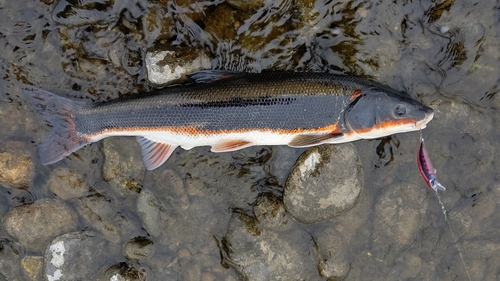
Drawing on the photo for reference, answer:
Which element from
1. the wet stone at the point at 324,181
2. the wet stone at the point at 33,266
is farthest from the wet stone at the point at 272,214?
the wet stone at the point at 33,266

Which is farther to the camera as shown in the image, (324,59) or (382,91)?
(324,59)

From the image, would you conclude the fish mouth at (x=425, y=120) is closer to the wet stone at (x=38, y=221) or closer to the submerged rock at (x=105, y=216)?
the submerged rock at (x=105, y=216)

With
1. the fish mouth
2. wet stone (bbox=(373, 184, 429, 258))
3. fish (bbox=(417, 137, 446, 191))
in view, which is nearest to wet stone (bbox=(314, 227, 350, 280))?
wet stone (bbox=(373, 184, 429, 258))

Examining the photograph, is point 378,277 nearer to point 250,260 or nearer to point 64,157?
point 250,260

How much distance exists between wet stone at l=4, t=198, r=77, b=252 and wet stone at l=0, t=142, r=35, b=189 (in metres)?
0.35

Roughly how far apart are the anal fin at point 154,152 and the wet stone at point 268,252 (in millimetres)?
1292

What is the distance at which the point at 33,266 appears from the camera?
18.2ft

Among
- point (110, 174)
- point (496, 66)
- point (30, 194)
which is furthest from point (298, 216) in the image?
point (30, 194)

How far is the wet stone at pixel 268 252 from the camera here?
5293 millimetres

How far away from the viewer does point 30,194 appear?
5461 mm

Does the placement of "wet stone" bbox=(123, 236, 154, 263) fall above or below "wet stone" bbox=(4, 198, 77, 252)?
below

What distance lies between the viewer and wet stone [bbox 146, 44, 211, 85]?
4.96 meters

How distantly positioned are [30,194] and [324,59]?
4.42 metres

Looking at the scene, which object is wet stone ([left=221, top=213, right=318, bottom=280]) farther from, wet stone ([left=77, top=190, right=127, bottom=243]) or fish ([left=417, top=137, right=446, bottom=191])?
fish ([left=417, top=137, right=446, bottom=191])
